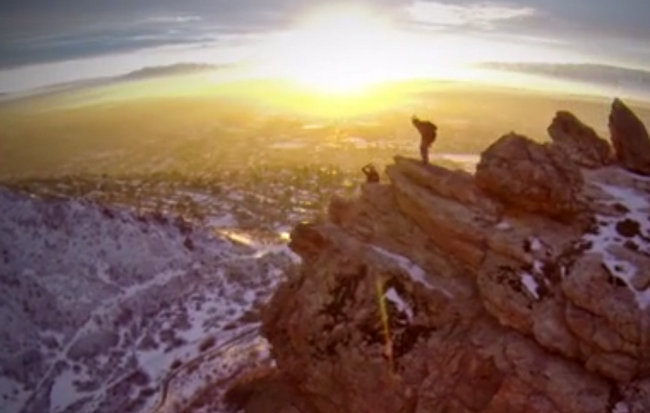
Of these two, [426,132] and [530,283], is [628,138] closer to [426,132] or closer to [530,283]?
[426,132]

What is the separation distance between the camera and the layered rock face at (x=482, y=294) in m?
36.2

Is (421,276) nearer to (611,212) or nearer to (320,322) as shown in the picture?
(320,322)

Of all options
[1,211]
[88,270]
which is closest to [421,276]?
[88,270]

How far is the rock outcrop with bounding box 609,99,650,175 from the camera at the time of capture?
4828 centimetres

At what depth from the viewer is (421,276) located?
1720 inches

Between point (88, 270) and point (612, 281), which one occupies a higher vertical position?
point (612, 281)

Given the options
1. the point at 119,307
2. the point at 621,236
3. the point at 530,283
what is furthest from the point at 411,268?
the point at 119,307

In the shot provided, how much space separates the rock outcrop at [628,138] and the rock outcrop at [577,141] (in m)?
0.90

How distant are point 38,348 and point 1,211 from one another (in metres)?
23.5

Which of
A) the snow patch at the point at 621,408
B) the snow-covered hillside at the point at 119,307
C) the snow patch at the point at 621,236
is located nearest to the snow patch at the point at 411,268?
the snow patch at the point at 621,236

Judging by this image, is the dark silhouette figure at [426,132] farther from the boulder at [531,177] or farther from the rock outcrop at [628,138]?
the rock outcrop at [628,138]

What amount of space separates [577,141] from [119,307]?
50239 millimetres

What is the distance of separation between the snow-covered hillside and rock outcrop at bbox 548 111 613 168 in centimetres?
3033

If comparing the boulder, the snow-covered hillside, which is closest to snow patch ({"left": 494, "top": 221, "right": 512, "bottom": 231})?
the boulder
